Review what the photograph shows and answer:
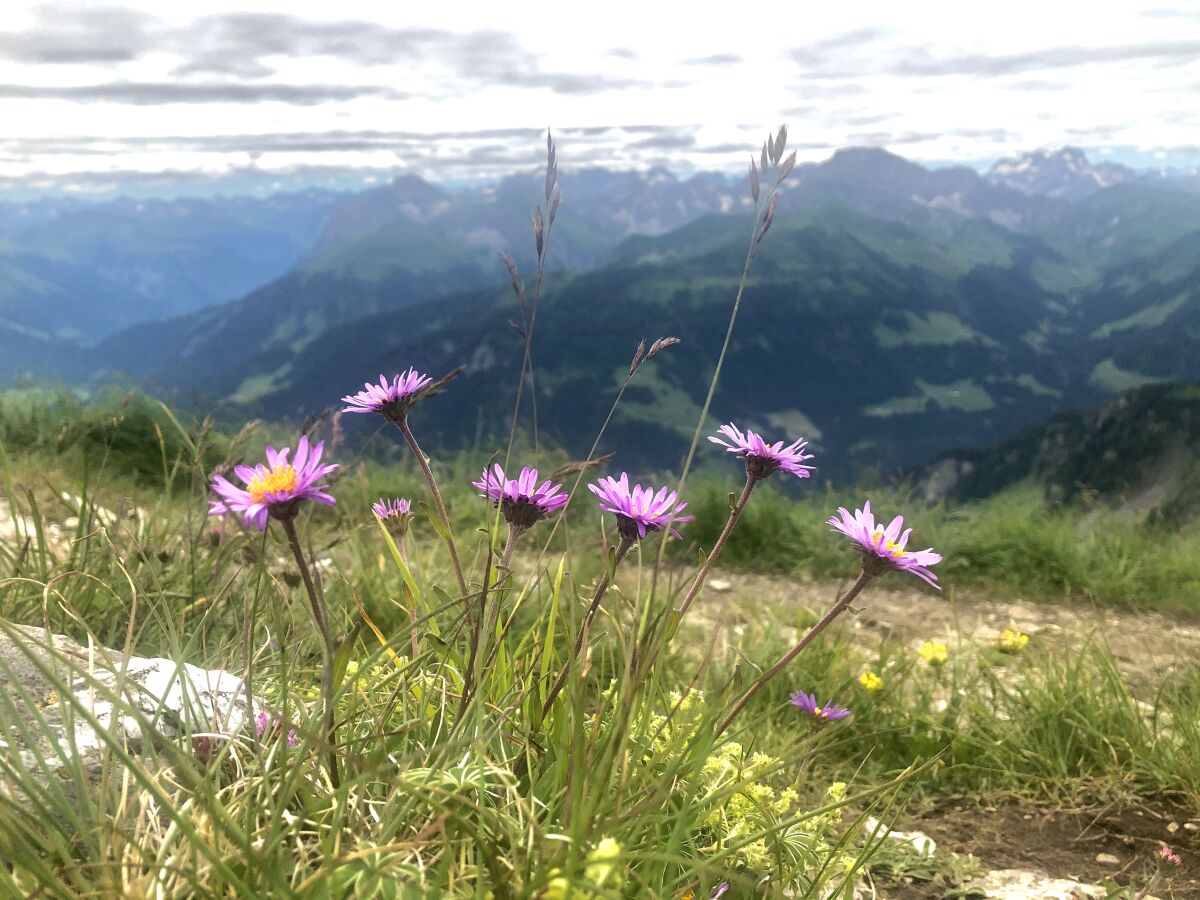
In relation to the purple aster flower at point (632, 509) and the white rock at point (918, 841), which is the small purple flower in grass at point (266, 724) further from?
the white rock at point (918, 841)

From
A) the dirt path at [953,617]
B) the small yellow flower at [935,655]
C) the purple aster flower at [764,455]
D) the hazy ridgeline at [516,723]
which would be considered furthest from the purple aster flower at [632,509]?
the dirt path at [953,617]

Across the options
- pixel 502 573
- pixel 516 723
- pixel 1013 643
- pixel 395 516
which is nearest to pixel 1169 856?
pixel 1013 643

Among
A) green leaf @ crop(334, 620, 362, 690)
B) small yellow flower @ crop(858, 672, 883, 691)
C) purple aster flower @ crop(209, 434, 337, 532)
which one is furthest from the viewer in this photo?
small yellow flower @ crop(858, 672, 883, 691)

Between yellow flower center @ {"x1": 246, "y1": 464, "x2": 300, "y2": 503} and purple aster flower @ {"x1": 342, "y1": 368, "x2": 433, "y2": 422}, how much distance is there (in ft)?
1.75

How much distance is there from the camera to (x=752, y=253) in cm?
193

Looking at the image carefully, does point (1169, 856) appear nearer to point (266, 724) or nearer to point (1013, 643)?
point (1013, 643)

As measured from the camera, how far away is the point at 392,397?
7.06 ft

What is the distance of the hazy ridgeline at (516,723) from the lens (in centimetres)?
162

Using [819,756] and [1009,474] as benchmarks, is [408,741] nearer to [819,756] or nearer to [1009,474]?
[819,756]

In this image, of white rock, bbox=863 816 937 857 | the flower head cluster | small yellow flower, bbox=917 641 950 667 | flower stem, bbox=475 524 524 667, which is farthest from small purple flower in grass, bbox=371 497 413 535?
small yellow flower, bbox=917 641 950 667

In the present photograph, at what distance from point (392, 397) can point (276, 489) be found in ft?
2.25

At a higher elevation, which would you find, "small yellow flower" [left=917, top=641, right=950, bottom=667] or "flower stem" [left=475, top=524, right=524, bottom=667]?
"flower stem" [left=475, top=524, right=524, bottom=667]

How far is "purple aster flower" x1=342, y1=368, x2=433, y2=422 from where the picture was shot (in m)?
2.11

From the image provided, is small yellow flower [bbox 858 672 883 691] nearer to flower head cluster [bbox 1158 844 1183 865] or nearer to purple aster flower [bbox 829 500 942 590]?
flower head cluster [bbox 1158 844 1183 865]
